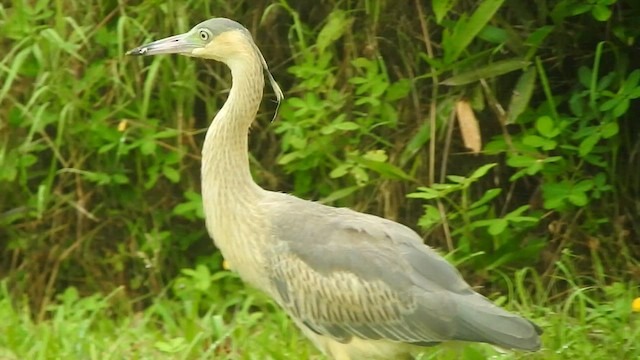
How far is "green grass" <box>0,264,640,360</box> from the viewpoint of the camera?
18.3ft

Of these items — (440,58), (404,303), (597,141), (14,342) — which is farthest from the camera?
(440,58)

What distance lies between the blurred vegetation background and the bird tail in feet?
3.20

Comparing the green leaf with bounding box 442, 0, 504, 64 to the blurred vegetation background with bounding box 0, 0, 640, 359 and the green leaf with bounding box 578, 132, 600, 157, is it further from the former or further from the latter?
the green leaf with bounding box 578, 132, 600, 157

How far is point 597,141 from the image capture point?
632 centimetres

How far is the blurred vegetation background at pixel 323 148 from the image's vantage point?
250 inches

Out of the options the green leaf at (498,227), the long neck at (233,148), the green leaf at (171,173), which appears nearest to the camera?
the long neck at (233,148)

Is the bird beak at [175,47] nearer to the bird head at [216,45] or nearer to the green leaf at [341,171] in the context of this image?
the bird head at [216,45]

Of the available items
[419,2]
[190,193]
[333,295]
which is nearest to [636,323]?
[333,295]

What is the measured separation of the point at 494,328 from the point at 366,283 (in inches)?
21.4

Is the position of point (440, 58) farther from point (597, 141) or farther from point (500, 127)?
point (597, 141)

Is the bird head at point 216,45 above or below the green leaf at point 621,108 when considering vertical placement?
above

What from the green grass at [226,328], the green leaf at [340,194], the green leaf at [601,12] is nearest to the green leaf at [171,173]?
the green grass at [226,328]

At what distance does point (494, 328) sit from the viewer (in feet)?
16.1

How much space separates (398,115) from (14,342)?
2281mm
